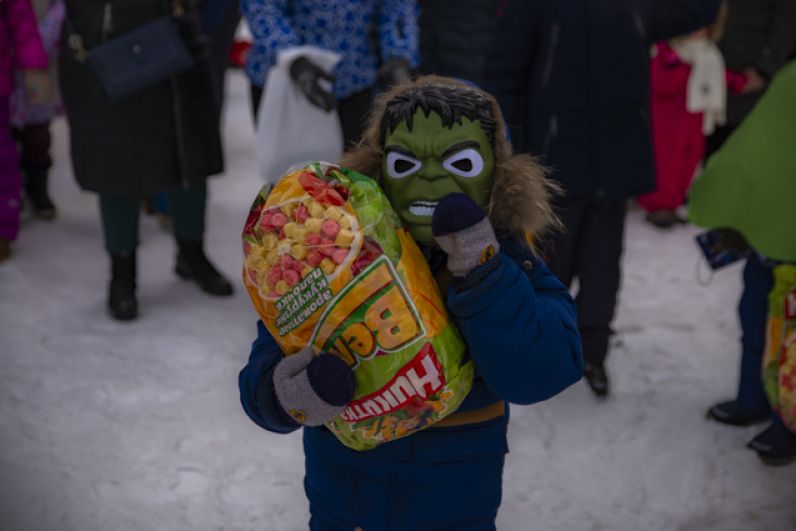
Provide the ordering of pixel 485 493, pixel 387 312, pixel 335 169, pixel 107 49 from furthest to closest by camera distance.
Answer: pixel 107 49
pixel 485 493
pixel 335 169
pixel 387 312

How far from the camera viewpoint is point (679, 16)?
318 cm

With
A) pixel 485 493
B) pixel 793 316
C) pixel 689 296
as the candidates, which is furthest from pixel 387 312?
pixel 689 296

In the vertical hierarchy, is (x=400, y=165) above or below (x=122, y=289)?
above

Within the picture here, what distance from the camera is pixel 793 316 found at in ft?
8.93

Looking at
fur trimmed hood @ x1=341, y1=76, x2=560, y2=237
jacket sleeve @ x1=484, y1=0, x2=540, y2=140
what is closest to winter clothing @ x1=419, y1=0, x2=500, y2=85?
jacket sleeve @ x1=484, y1=0, x2=540, y2=140

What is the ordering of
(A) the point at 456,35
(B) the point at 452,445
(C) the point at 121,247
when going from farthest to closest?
(A) the point at 456,35 < (C) the point at 121,247 < (B) the point at 452,445

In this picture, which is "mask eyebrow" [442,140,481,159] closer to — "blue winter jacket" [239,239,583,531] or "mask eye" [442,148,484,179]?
"mask eye" [442,148,484,179]

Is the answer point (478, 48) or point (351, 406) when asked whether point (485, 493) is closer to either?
point (351, 406)

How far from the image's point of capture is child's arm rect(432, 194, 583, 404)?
1.36 meters

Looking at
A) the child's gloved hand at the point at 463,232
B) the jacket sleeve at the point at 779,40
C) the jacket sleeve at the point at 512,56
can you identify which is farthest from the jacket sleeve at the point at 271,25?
the jacket sleeve at the point at 779,40

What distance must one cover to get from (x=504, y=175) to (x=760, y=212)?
159cm

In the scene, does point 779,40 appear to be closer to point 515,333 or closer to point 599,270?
point 599,270

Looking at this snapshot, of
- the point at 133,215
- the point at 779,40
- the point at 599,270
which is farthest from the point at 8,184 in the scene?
the point at 779,40

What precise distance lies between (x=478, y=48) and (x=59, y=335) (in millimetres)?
2645
